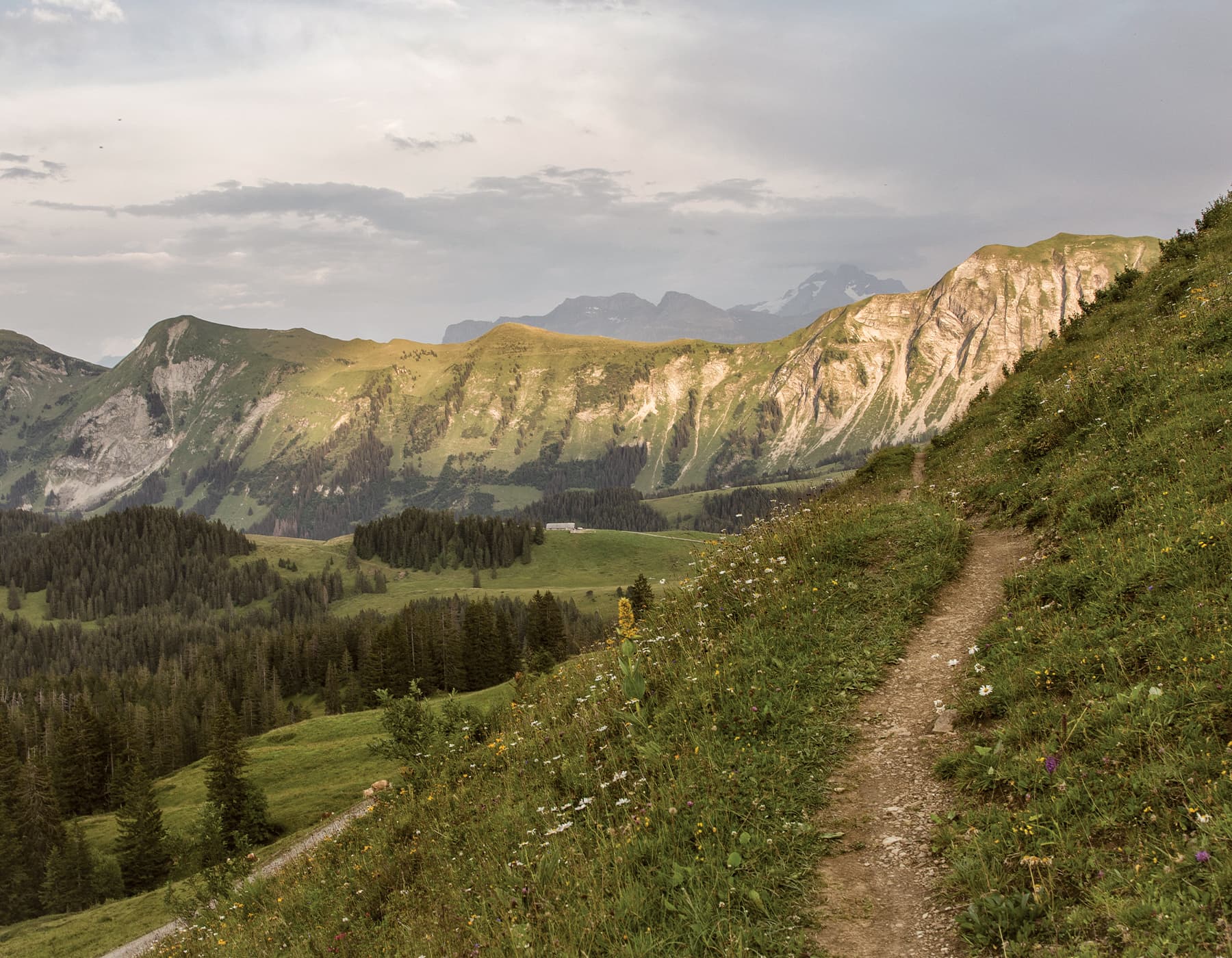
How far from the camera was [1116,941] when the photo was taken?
5.65 m

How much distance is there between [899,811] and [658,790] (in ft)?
9.75

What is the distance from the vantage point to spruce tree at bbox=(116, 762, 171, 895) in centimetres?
7181

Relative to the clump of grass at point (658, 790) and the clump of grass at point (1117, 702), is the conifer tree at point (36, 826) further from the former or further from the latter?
the clump of grass at point (1117, 702)

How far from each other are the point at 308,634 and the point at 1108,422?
590ft

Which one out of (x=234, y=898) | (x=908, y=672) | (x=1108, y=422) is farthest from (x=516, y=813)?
(x=1108, y=422)


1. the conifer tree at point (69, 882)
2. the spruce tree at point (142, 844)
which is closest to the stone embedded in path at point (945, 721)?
the spruce tree at point (142, 844)

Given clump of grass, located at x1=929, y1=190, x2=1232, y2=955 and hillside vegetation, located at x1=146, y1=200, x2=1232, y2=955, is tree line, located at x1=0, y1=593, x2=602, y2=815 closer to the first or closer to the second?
hillside vegetation, located at x1=146, y1=200, x2=1232, y2=955

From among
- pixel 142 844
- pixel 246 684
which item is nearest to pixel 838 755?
pixel 142 844

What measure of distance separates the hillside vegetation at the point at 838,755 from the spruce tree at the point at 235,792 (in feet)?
195

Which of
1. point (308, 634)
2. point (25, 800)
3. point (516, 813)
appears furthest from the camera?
point (308, 634)

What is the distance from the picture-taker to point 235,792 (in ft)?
220

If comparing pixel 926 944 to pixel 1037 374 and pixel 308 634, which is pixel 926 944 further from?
pixel 308 634

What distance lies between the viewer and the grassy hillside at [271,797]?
52.5m

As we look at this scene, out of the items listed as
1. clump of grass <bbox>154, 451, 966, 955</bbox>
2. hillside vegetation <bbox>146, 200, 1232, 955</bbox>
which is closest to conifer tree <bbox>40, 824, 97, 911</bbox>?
hillside vegetation <bbox>146, 200, 1232, 955</bbox>
